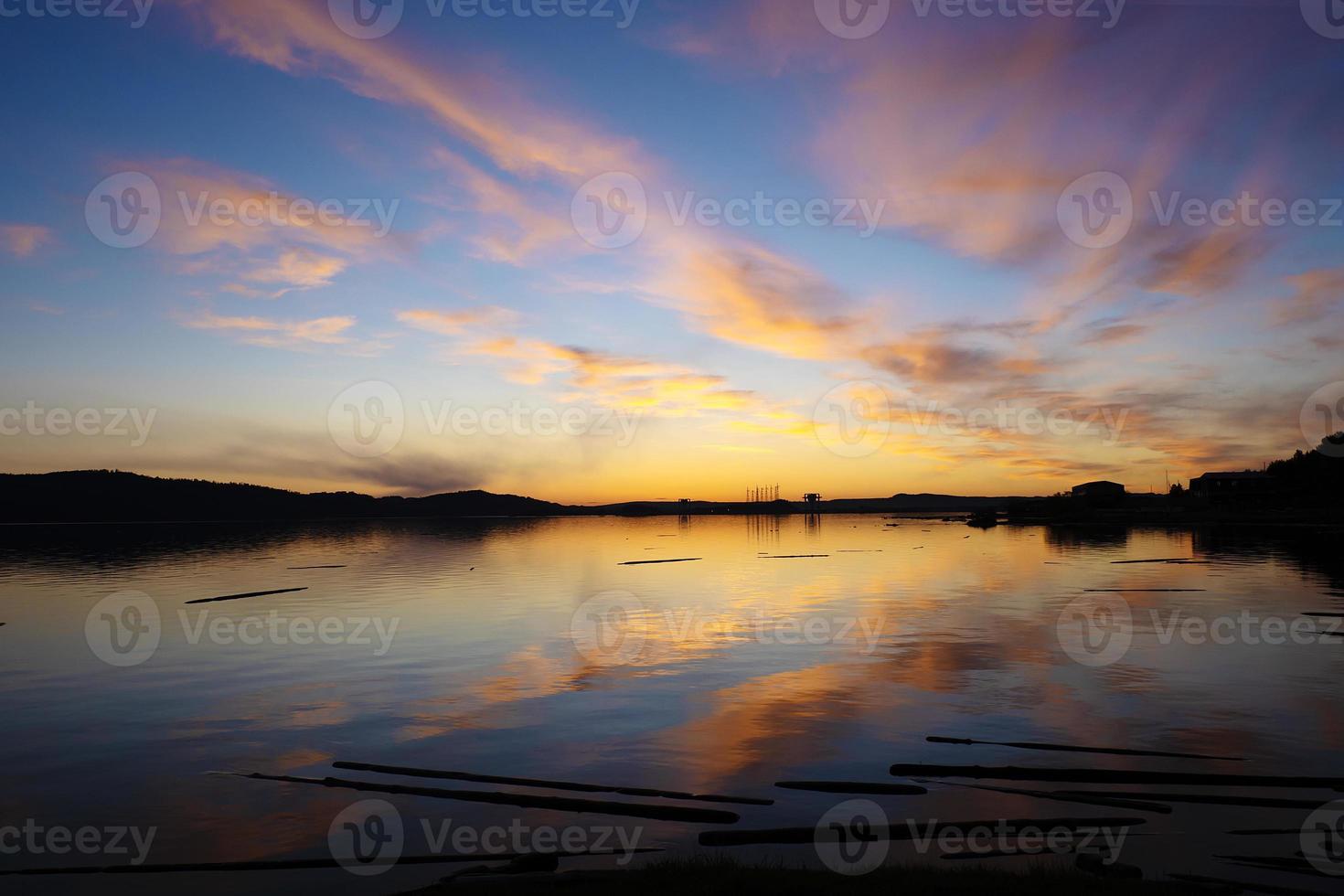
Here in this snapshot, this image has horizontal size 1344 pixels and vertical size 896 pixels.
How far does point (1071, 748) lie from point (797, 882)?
46.6 feet

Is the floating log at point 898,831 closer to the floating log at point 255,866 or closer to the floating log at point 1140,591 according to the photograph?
the floating log at point 255,866

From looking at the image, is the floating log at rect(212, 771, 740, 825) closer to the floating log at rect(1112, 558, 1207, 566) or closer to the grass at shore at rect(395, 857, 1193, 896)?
the grass at shore at rect(395, 857, 1193, 896)

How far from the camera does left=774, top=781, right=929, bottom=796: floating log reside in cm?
2042

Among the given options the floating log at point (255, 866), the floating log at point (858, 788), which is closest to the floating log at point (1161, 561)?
the floating log at point (858, 788)

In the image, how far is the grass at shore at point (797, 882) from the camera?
13.3 m

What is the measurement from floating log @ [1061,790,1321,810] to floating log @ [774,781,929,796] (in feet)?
11.8

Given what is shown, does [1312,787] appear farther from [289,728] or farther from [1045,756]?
[289,728]

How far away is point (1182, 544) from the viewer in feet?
411

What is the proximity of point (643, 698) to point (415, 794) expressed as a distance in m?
12.9

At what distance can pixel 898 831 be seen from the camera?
57.5 ft

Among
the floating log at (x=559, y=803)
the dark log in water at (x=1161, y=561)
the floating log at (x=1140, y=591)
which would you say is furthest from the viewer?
the dark log in water at (x=1161, y=561)

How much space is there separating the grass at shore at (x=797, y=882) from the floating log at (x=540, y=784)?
477cm

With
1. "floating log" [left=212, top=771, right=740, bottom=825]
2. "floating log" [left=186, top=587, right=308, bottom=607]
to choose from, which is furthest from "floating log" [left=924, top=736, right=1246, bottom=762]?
"floating log" [left=186, top=587, right=308, bottom=607]

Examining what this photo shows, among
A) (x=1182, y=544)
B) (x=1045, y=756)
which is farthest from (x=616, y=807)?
(x=1182, y=544)
